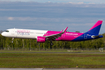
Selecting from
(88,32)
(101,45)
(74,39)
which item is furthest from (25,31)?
(101,45)

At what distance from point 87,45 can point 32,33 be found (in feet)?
Result: 181

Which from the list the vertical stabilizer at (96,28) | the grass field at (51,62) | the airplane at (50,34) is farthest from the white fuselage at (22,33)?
the grass field at (51,62)

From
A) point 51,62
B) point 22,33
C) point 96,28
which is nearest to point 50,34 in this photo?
point 22,33

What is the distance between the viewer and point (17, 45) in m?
99.7

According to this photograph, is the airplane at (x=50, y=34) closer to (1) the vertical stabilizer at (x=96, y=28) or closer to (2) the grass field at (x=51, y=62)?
(1) the vertical stabilizer at (x=96, y=28)

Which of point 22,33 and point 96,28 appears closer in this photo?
point 22,33

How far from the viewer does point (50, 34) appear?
52.5 meters

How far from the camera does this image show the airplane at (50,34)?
50.0 m

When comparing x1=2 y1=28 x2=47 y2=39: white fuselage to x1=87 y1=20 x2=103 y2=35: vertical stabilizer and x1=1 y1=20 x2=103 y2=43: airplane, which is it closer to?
x1=1 y1=20 x2=103 y2=43: airplane

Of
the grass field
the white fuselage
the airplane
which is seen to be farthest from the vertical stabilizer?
the grass field

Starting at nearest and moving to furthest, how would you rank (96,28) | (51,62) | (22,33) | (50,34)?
(51,62), (22,33), (50,34), (96,28)

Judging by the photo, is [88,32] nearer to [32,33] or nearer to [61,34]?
[61,34]

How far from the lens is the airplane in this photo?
164ft

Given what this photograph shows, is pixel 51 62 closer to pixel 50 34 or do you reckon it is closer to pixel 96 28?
pixel 50 34
